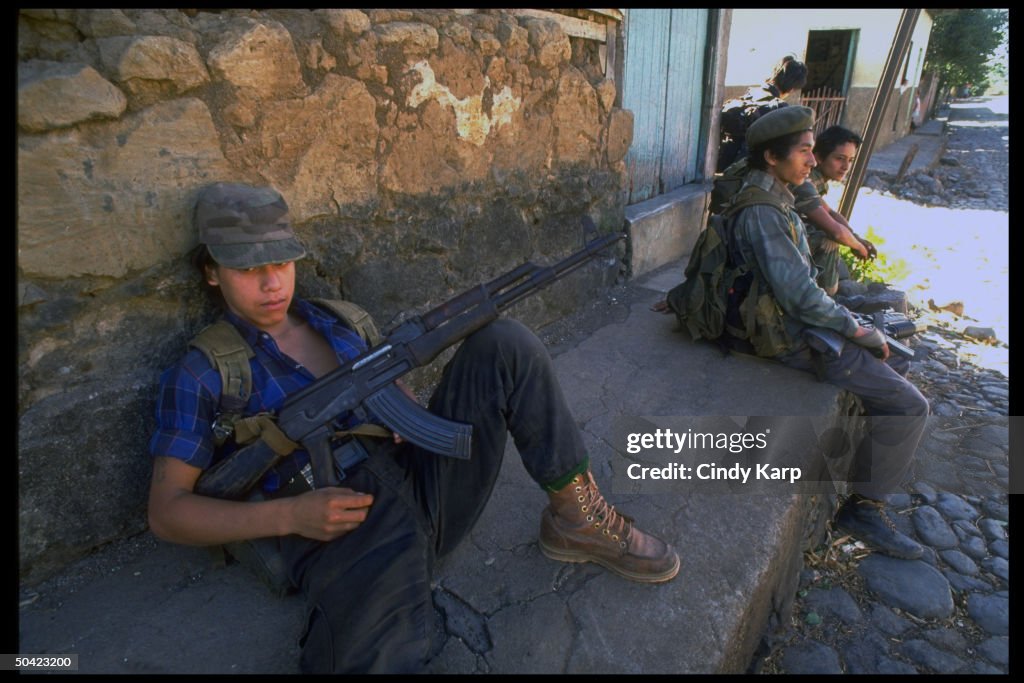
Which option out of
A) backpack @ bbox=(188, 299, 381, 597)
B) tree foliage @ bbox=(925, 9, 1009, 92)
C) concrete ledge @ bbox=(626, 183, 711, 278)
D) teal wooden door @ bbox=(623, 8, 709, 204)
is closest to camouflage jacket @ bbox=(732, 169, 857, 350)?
concrete ledge @ bbox=(626, 183, 711, 278)

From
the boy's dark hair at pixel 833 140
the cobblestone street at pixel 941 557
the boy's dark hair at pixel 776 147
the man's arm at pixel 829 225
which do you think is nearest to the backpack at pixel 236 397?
the cobblestone street at pixel 941 557

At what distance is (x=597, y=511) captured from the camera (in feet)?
5.80

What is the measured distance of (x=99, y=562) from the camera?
69.6 inches

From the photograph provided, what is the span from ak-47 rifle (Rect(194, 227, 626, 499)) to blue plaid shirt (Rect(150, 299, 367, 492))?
70 millimetres

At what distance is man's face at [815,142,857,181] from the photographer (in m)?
4.04

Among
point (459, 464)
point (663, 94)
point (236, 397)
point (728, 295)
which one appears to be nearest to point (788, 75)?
point (663, 94)

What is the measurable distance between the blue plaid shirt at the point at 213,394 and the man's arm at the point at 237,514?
0.18ft

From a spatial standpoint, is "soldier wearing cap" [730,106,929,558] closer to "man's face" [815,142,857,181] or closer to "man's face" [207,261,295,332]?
"man's face" [815,142,857,181]

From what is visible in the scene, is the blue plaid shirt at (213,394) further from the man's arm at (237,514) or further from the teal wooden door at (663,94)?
the teal wooden door at (663,94)

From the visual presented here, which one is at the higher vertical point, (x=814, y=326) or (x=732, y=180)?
(x=732, y=180)

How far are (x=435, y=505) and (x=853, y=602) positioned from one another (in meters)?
1.85

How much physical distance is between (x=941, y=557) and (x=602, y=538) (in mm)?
1952

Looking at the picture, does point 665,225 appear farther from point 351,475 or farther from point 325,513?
point 325,513

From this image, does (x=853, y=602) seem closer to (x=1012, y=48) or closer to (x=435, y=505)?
(x=435, y=505)
